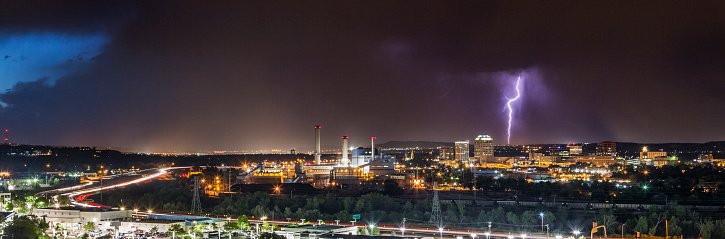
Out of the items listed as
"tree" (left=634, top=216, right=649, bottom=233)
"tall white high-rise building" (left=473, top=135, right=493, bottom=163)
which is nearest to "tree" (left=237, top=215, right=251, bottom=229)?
"tree" (left=634, top=216, right=649, bottom=233)

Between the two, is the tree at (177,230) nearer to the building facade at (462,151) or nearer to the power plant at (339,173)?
the power plant at (339,173)

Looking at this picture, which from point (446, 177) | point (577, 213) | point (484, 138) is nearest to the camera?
point (577, 213)

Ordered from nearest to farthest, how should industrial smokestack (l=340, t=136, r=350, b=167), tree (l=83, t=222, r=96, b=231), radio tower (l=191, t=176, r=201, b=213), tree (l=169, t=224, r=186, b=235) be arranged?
tree (l=169, t=224, r=186, b=235), tree (l=83, t=222, r=96, b=231), radio tower (l=191, t=176, r=201, b=213), industrial smokestack (l=340, t=136, r=350, b=167)

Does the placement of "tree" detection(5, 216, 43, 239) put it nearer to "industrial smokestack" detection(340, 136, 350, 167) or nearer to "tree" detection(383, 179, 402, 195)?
"tree" detection(383, 179, 402, 195)

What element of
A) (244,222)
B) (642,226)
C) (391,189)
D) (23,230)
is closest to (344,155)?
(391,189)

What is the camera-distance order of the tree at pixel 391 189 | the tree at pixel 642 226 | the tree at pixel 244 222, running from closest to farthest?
the tree at pixel 244 222, the tree at pixel 642 226, the tree at pixel 391 189

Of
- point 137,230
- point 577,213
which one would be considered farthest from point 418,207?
point 137,230

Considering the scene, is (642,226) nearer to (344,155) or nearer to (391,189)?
(391,189)

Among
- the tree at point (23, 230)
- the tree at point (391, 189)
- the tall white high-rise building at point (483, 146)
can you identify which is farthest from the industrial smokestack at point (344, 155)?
the tall white high-rise building at point (483, 146)

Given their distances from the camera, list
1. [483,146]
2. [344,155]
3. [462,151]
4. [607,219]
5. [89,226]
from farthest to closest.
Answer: [462,151], [483,146], [344,155], [607,219], [89,226]

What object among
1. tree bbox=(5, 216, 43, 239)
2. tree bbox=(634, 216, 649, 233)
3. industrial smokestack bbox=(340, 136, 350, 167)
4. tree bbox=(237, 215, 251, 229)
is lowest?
tree bbox=(634, 216, 649, 233)

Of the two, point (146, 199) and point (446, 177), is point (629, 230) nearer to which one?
point (146, 199)
